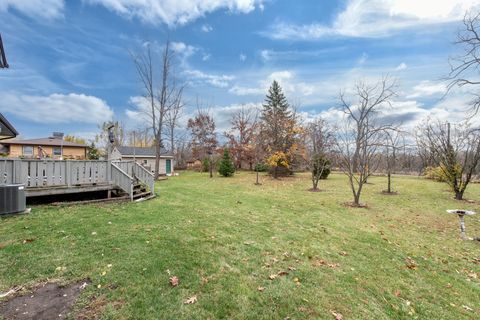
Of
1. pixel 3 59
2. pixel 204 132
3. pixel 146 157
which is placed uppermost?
pixel 204 132

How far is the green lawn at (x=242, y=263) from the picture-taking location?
2803 millimetres

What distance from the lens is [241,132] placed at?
31.9 meters

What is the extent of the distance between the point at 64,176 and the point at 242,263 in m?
6.83

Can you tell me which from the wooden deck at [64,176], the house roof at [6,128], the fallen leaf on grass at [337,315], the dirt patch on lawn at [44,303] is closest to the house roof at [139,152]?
the house roof at [6,128]

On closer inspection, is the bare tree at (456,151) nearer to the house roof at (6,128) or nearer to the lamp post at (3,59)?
the lamp post at (3,59)

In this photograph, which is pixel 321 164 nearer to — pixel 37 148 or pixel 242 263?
pixel 242 263

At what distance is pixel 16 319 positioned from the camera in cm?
233

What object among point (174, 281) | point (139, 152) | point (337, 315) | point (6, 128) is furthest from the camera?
point (139, 152)

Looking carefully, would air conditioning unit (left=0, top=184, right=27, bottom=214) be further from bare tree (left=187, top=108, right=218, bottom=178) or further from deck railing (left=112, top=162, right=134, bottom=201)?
bare tree (left=187, top=108, right=218, bottom=178)

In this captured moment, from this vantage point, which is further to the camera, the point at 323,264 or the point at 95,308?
the point at 323,264

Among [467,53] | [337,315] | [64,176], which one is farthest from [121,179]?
[467,53]

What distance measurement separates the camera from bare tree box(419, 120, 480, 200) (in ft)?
37.1

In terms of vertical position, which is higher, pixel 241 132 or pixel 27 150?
pixel 241 132

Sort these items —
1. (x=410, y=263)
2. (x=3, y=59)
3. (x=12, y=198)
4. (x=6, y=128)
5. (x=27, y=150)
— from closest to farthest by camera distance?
(x=410, y=263), (x=12, y=198), (x=3, y=59), (x=6, y=128), (x=27, y=150)
